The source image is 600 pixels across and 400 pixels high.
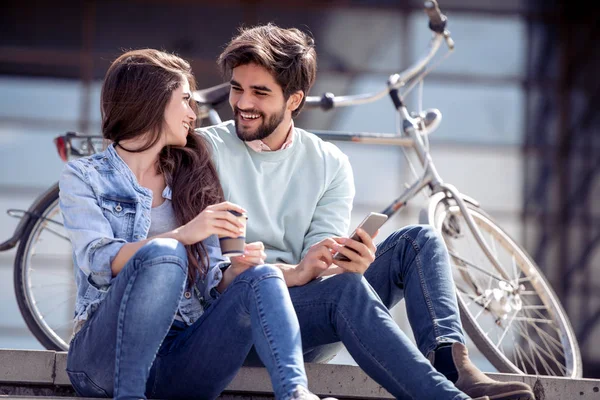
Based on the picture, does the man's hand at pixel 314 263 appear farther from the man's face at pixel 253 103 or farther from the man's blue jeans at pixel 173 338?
the man's face at pixel 253 103

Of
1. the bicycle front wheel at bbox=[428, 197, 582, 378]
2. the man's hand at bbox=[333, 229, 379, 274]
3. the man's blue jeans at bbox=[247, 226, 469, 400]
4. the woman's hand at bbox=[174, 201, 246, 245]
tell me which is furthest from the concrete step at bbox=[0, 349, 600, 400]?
the bicycle front wheel at bbox=[428, 197, 582, 378]

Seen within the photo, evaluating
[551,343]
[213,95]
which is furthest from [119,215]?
[551,343]

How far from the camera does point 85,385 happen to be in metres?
2.37

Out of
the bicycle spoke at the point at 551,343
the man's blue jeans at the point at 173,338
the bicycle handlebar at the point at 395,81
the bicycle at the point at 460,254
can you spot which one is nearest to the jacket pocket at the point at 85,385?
the man's blue jeans at the point at 173,338

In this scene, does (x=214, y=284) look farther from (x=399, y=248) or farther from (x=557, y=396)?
(x=557, y=396)

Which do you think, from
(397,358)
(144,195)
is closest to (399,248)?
(397,358)

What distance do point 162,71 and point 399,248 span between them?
760 mm

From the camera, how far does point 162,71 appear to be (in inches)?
102

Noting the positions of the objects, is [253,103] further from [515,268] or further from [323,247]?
[515,268]

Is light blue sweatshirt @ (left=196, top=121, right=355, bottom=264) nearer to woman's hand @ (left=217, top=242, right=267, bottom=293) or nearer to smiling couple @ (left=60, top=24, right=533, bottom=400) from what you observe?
smiling couple @ (left=60, top=24, right=533, bottom=400)

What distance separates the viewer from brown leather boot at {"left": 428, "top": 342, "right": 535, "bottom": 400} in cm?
228

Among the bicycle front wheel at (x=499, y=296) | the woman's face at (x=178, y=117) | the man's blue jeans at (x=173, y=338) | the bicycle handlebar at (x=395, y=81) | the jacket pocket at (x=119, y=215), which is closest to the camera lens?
the man's blue jeans at (x=173, y=338)

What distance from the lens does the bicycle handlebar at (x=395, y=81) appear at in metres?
3.64

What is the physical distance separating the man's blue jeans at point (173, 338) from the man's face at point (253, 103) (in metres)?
0.64
